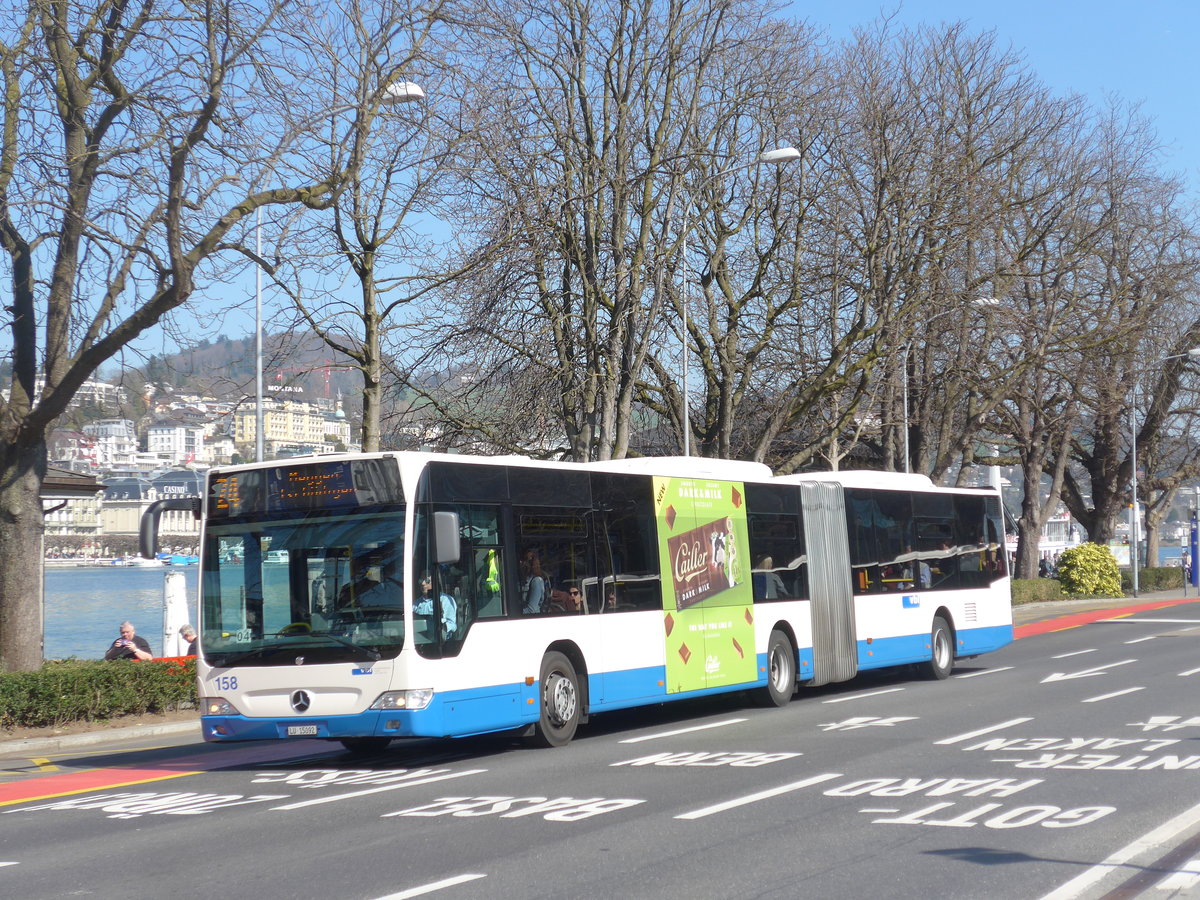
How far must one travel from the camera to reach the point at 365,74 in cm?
1817

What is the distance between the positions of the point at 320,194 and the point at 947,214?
19.8 metres

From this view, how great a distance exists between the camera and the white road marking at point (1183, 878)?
7.11 m

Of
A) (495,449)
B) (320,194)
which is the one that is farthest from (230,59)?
(495,449)

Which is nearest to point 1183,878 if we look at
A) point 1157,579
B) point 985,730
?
point 985,730

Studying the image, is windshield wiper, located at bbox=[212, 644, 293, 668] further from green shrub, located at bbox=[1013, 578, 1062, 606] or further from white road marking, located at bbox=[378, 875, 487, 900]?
green shrub, located at bbox=[1013, 578, 1062, 606]

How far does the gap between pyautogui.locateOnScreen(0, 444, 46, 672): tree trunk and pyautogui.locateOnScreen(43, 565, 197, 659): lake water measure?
32.2 feet

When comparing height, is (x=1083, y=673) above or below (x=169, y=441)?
below

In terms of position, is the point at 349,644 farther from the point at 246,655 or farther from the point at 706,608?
the point at 706,608

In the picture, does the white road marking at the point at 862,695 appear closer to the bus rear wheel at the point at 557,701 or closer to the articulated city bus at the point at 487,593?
the articulated city bus at the point at 487,593

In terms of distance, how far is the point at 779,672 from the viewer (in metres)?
18.7

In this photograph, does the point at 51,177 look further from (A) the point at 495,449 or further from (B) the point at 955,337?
(B) the point at 955,337

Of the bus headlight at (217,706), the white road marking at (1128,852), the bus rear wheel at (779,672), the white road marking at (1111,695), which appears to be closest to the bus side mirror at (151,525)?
Answer: the bus headlight at (217,706)

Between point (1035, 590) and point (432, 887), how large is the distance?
42251mm

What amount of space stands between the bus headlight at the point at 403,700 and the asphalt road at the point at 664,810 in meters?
0.63
